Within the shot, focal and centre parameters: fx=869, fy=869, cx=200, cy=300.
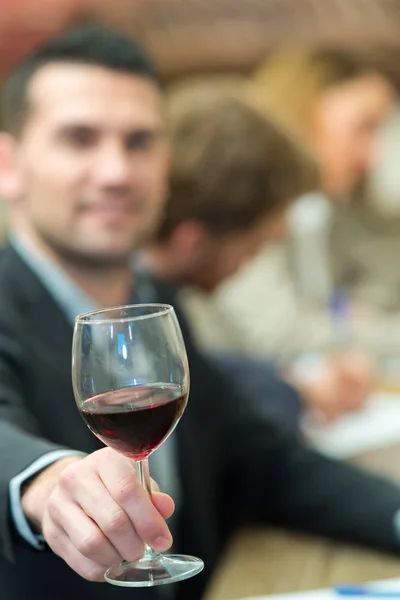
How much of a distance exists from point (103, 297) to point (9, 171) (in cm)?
21

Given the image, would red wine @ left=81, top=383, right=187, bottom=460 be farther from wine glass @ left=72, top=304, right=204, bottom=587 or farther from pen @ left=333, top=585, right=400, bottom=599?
pen @ left=333, top=585, right=400, bottom=599

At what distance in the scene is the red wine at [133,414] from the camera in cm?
56

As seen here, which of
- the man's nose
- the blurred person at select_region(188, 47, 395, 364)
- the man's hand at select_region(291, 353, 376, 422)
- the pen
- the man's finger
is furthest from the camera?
the blurred person at select_region(188, 47, 395, 364)

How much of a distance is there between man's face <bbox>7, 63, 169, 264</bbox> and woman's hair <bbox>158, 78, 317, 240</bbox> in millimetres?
481

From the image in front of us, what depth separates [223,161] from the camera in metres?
1.68

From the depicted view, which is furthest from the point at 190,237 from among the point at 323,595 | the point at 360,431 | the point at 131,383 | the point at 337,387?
the point at 131,383

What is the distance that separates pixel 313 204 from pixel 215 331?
112 centimetres

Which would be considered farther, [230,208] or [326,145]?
[326,145]

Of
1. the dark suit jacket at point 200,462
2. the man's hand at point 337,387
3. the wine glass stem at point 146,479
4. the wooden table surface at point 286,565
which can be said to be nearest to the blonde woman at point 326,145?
the man's hand at point 337,387

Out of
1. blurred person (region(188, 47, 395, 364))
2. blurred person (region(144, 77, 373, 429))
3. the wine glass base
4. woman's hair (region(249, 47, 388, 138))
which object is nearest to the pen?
the wine glass base

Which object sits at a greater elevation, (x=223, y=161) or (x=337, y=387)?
(x=223, y=161)

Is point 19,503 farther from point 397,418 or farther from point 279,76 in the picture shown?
point 279,76

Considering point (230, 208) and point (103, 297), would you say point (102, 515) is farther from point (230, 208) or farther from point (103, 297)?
point (230, 208)

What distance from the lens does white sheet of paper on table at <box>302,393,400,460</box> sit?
1395 mm
